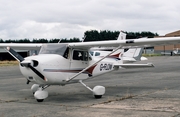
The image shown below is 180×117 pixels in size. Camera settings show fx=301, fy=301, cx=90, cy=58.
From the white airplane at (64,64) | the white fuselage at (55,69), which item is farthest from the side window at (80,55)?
the white fuselage at (55,69)

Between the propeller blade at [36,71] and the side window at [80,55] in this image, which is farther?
the side window at [80,55]

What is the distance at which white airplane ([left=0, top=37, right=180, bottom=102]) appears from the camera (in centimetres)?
885

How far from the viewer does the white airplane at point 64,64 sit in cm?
885

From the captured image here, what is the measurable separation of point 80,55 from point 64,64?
3.46ft

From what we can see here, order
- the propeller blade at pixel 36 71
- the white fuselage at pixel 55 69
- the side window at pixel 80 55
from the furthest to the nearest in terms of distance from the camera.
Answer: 1. the side window at pixel 80 55
2. the white fuselage at pixel 55 69
3. the propeller blade at pixel 36 71

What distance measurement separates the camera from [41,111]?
761 cm

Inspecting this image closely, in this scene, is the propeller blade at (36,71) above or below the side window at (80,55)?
below

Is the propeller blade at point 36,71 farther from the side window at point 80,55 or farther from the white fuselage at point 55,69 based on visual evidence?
the side window at point 80,55

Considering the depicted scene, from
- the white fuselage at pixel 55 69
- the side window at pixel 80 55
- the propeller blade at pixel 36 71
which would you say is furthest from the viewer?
the side window at pixel 80 55

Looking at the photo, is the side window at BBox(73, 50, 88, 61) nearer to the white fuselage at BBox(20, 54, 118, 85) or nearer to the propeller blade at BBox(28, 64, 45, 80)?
the white fuselage at BBox(20, 54, 118, 85)

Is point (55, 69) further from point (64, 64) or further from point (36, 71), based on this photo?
point (36, 71)

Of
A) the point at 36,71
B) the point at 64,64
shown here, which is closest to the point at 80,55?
the point at 64,64

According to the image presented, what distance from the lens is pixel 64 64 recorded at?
378 inches

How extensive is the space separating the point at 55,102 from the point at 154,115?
3383 mm
